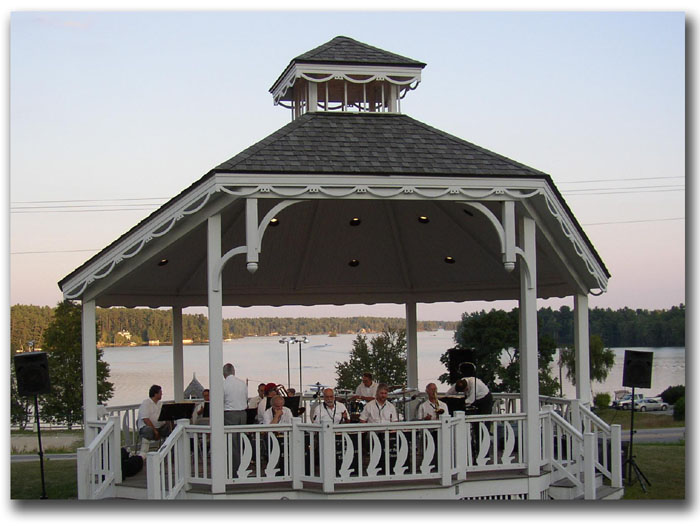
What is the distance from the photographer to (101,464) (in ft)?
37.9

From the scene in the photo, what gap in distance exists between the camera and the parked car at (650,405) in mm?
44559

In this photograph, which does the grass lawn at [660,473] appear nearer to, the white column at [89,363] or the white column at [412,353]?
the white column at [412,353]

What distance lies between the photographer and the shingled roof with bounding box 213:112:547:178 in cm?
1048

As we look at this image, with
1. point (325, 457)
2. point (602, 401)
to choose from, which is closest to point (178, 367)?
point (325, 457)

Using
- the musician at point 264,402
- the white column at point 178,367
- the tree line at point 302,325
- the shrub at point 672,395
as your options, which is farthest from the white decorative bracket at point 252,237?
the shrub at point 672,395

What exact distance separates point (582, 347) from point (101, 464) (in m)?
7.06

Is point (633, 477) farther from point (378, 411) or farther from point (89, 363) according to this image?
point (89, 363)

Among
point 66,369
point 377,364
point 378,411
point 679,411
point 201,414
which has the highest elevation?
point 378,411

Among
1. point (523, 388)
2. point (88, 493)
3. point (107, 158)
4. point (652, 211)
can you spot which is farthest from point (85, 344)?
point (652, 211)

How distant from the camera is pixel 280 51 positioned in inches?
611

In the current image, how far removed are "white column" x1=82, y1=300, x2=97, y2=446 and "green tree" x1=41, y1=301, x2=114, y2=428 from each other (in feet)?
80.0

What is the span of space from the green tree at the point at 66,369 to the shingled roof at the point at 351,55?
2485cm

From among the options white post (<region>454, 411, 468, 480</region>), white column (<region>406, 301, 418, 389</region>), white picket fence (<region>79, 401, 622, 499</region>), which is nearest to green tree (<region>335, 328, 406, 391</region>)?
white column (<region>406, 301, 418, 389</region>)

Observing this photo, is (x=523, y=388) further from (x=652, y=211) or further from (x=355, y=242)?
(x=652, y=211)
